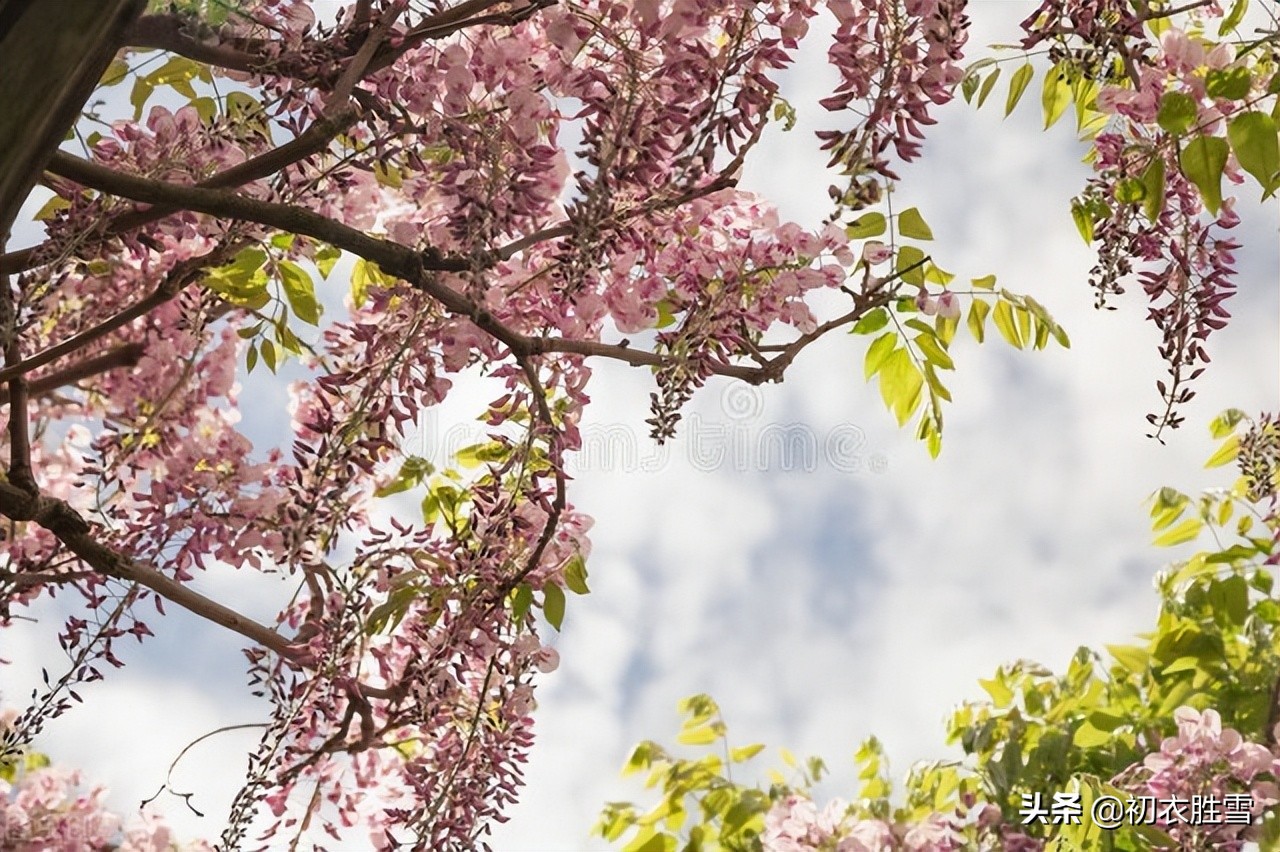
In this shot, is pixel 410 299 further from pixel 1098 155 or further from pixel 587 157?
pixel 1098 155

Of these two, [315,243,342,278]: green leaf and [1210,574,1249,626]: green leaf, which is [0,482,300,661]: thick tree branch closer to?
[315,243,342,278]: green leaf

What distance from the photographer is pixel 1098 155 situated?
1.43m

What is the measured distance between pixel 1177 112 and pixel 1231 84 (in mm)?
72

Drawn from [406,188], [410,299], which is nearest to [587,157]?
[410,299]

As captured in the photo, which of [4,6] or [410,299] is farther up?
[410,299]

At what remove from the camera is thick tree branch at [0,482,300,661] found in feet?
3.89

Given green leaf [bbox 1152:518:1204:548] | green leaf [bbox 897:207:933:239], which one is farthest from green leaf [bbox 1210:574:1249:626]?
green leaf [bbox 897:207:933:239]

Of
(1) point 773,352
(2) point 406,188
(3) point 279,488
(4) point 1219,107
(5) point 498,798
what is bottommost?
(5) point 498,798

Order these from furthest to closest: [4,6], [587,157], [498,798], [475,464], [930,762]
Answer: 1. [930,762]
2. [475,464]
3. [498,798]
4. [587,157]
5. [4,6]

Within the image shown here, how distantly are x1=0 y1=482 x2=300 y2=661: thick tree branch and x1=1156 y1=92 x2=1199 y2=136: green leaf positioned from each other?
3.82 ft

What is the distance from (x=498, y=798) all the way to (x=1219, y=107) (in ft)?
3.75

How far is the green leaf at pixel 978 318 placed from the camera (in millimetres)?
1538

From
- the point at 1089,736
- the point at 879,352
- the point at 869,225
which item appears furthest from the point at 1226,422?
the point at 869,225

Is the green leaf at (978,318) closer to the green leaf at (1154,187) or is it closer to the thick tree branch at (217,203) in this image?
the green leaf at (1154,187)
